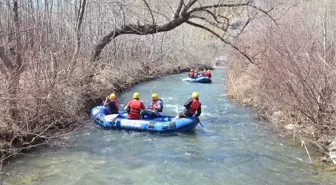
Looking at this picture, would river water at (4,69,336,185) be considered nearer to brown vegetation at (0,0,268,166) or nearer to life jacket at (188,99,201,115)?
life jacket at (188,99,201,115)

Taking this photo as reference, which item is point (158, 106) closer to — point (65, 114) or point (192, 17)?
point (65, 114)

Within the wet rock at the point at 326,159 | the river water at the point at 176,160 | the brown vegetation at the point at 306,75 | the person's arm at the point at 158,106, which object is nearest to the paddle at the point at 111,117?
the river water at the point at 176,160

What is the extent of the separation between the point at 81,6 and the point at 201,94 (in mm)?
8596

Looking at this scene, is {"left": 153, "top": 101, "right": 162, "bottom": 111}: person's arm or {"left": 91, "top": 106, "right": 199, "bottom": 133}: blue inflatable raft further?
{"left": 153, "top": 101, "right": 162, "bottom": 111}: person's arm

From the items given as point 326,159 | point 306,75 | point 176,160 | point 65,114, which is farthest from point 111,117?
point 326,159

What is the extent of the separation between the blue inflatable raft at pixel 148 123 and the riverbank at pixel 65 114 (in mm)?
902

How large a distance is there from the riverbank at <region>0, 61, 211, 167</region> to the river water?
1.43 ft

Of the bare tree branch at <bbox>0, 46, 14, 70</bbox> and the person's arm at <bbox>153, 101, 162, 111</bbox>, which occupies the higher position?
the bare tree branch at <bbox>0, 46, 14, 70</bbox>

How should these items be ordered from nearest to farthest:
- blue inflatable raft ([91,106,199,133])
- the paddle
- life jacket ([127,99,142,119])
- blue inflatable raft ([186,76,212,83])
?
blue inflatable raft ([91,106,199,133]), the paddle, life jacket ([127,99,142,119]), blue inflatable raft ([186,76,212,83])

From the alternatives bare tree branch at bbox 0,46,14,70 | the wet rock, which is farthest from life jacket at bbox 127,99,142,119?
the wet rock

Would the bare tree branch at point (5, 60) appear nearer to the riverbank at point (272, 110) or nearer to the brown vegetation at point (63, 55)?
the brown vegetation at point (63, 55)

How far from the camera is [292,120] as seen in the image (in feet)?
38.0

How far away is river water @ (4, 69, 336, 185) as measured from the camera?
25.1 ft

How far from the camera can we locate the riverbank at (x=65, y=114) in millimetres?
8148
